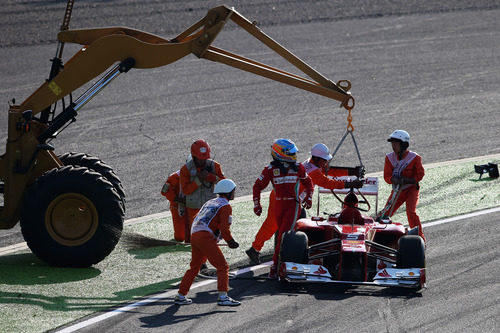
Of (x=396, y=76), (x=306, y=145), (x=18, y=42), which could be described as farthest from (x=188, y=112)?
(x=18, y=42)

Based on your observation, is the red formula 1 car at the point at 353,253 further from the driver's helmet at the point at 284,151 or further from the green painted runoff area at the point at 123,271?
the green painted runoff area at the point at 123,271

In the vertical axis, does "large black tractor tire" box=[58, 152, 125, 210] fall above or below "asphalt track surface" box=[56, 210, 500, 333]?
above

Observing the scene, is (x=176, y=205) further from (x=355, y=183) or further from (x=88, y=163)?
(x=355, y=183)

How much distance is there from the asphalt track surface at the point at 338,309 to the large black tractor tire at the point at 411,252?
1.27 ft

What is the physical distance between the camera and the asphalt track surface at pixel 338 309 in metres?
10.9

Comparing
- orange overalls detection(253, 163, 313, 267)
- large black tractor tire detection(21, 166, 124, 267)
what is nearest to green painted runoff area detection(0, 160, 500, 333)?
large black tractor tire detection(21, 166, 124, 267)

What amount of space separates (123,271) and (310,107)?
483 inches

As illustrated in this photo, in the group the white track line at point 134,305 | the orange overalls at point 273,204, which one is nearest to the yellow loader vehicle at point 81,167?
the orange overalls at point 273,204

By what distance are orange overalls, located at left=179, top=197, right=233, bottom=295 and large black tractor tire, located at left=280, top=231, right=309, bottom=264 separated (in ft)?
3.01

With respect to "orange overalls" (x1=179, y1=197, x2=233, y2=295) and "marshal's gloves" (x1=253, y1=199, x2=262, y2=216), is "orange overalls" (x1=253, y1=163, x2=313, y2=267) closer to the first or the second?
"marshal's gloves" (x1=253, y1=199, x2=262, y2=216)

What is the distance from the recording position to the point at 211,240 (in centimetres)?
1184

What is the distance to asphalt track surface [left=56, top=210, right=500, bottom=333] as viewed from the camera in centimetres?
1088

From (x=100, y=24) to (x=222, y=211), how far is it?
819 inches

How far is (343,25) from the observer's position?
32.9m
